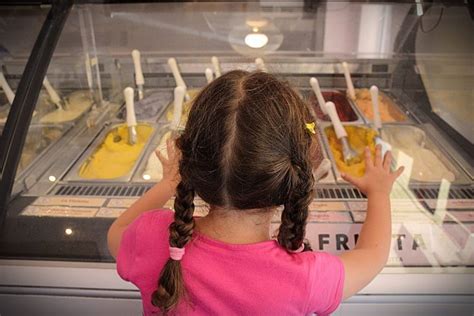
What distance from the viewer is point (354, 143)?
1.64 m

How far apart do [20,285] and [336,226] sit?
0.84m

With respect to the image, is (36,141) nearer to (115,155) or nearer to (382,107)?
(115,155)

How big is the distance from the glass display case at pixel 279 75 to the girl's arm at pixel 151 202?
95 millimetres

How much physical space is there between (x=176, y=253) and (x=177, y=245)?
0.02m

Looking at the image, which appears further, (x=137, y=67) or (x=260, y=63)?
(x=137, y=67)

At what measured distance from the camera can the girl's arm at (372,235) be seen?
36.4 inches

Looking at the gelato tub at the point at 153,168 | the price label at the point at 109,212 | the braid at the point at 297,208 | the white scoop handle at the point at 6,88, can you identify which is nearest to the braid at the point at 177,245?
the braid at the point at 297,208

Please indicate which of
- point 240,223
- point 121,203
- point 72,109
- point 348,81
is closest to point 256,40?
point 348,81

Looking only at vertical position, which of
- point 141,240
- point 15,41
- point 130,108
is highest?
point 15,41

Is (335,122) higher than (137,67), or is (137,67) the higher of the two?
(137,67)

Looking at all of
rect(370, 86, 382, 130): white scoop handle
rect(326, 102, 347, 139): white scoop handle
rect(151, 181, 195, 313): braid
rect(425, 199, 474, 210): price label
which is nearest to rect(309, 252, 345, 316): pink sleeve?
rect(151, 181, 195, 313): braid

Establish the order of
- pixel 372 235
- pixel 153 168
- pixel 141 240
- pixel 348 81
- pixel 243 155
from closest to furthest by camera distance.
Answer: pixel 243 155 → pixel 141 240 → pixel 372 235 → pixel 153 168 → pixel 348 81

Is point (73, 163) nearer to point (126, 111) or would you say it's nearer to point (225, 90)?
point (126, 111)

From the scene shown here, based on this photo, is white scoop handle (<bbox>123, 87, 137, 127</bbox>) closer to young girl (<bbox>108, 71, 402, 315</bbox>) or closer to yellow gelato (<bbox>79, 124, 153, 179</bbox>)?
yellow gelato (<bbox>79, 124, 153, 179</bbox>)
